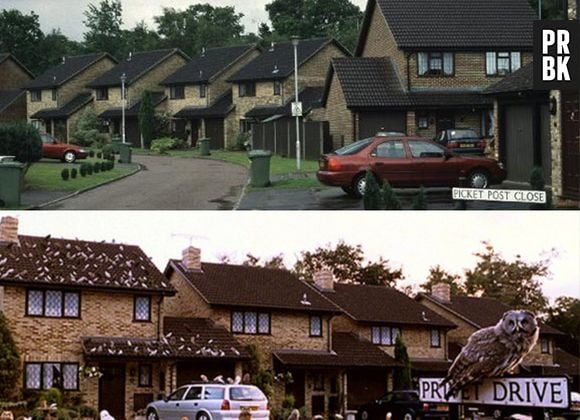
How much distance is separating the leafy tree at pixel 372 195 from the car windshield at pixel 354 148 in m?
0.21

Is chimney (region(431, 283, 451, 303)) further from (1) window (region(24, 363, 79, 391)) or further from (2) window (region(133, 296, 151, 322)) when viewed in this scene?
(1) window (region(24, 363, 79, 391))

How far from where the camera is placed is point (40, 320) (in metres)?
12.6

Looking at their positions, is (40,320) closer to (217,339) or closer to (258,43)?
(217,339)

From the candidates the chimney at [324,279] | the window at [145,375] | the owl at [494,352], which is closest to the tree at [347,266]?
the chimney at [324,279]

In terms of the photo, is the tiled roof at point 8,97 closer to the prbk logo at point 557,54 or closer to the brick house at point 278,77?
the brick house at point 278,77

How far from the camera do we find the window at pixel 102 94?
11.5 m

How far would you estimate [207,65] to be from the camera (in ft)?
38.9

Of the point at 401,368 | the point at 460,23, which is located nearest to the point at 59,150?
the point at 460,23

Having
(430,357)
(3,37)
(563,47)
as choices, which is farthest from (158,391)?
(563,47)

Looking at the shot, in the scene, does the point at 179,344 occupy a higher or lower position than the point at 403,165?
lower

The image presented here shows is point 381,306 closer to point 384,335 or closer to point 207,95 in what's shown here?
point 384,335

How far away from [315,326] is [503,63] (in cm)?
405

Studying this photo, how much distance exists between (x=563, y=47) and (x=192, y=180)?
2.95 meters

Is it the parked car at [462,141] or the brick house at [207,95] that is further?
the brick house at [207,95]
